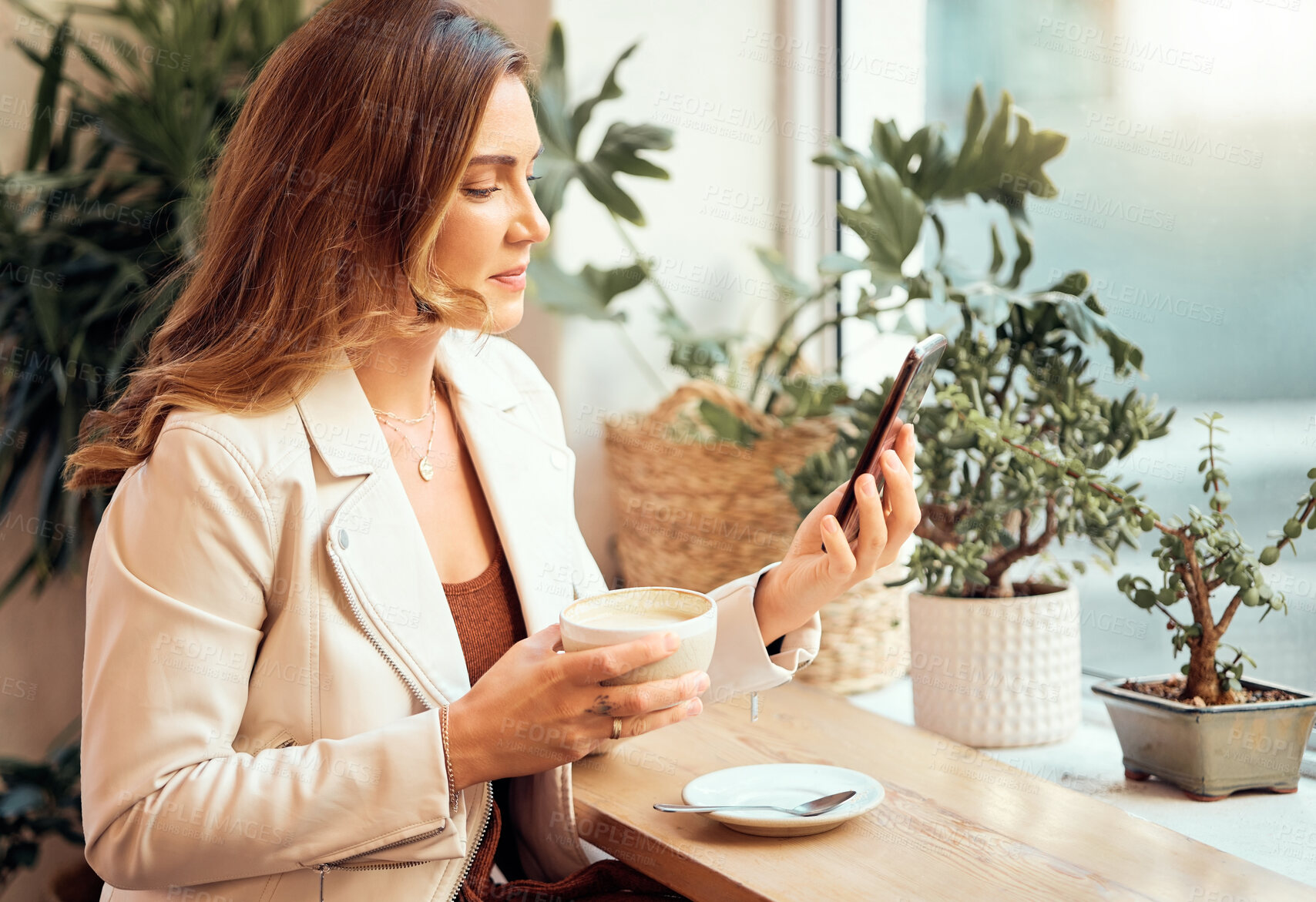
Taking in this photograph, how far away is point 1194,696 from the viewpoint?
127 cm

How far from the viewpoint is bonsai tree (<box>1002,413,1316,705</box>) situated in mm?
1211

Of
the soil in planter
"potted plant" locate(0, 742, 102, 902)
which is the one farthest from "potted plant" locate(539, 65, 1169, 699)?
"potted plant" locate(0, 742, 102, 902)

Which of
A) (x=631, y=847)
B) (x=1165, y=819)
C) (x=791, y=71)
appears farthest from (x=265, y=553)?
(x=791, y=71)

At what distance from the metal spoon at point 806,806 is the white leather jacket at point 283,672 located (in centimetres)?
16

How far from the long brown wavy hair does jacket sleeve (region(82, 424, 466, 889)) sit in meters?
0.17

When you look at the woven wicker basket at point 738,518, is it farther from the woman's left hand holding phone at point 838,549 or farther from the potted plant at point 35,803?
the potted plant at point 35,803

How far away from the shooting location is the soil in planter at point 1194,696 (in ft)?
4.10

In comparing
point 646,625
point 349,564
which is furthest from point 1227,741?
point 349,564

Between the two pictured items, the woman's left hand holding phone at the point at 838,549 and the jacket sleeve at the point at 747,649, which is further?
the jacket sleeve at the point at 747,649

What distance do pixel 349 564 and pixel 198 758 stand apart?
223 millimetres

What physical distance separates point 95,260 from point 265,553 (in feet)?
4.70

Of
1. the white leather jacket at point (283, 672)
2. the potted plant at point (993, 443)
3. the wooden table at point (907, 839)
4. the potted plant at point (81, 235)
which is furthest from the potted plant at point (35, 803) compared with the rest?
the potted plant at point (993, 443)

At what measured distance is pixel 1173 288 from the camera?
1.67 m

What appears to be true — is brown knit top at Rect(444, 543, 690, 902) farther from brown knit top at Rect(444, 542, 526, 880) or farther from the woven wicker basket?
the woven wicker basket
